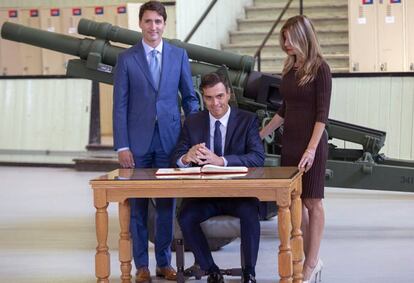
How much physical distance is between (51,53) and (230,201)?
Answer: 10.4 meters

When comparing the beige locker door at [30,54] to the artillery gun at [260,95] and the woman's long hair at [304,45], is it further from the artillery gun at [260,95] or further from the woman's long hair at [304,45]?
the woman's long hair at [304,45]

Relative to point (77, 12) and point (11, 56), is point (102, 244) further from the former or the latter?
point (11, 56)

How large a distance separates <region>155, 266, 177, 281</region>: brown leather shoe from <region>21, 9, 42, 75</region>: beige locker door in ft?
32.9

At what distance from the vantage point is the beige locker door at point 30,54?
15688 mm

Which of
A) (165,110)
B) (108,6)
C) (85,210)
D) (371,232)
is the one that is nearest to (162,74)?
(165,110)

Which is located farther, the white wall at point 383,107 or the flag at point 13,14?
the flag at point 13,14

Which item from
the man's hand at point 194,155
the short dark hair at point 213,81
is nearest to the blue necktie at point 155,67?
the short dark hair at point 213,81

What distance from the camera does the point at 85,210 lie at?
9.27 meters

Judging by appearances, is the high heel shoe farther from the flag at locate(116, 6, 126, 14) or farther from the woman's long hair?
the flag at locate(116, 6, 126, 14)

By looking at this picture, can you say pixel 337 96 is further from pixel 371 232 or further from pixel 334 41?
pixel 371 232

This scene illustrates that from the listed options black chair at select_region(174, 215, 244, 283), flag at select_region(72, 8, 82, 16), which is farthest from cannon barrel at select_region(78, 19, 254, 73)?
flag at select_region(72, 8, 82, 16)

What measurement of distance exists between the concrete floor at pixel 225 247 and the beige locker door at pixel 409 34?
130 inches

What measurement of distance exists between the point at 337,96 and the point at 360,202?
2301 millimetres

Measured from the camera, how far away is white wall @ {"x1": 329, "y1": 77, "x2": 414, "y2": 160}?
11.3 m
